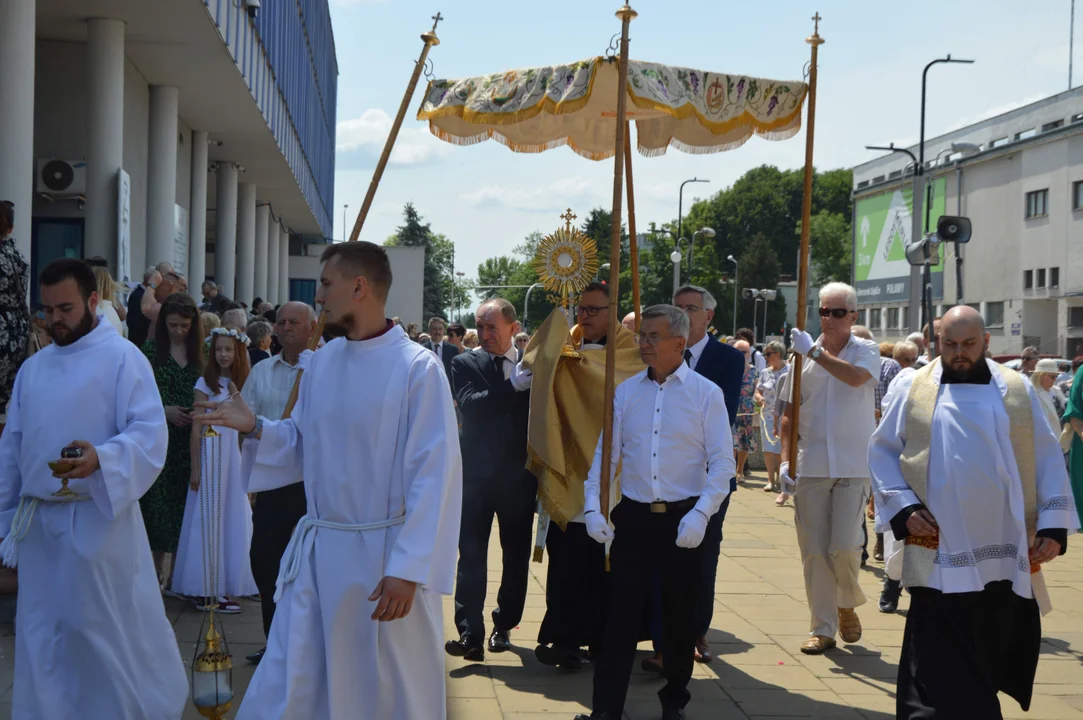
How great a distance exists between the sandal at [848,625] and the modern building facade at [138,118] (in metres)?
8.03

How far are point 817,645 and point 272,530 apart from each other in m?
3.39

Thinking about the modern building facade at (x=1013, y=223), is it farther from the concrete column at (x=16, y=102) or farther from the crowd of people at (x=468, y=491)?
the crowd of people at (x=468, y=491)

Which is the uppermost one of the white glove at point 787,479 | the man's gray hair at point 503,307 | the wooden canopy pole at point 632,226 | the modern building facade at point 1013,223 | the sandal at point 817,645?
the modern building facade at point 1013,223

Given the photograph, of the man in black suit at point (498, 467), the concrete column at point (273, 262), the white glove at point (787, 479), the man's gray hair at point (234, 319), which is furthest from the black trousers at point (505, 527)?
the concrete column at point (273, 262)

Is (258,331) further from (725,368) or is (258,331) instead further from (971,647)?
(971,647)

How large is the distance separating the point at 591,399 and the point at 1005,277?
164 feet

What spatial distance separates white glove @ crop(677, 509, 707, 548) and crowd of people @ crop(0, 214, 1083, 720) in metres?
0.02

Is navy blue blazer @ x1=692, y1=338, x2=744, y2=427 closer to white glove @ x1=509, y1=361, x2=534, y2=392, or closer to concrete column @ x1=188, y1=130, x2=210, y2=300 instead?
white glove @ x1=509, y1=361, x2=534, y2=392

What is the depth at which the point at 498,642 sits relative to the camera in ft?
23.6

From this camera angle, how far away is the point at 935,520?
5.30m

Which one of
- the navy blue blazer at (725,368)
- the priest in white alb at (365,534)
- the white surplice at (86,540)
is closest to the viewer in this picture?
the priest in white alb at (365,534)

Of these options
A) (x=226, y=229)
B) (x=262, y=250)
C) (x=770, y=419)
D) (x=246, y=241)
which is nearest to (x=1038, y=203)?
(x=262, y=250)

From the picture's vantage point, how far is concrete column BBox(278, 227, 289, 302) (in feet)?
143

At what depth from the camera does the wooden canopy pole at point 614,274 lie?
6059mm
